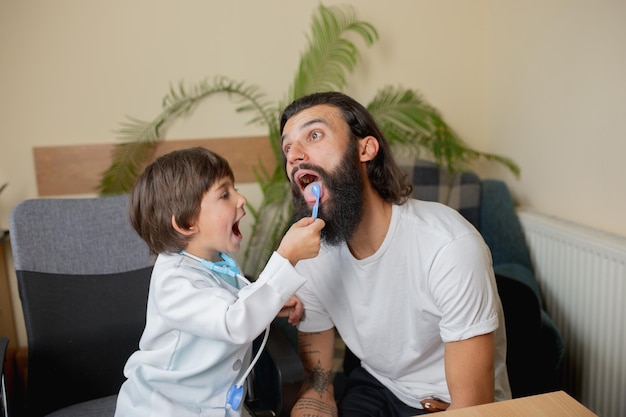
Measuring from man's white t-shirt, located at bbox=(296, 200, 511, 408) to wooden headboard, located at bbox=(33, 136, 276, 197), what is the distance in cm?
104

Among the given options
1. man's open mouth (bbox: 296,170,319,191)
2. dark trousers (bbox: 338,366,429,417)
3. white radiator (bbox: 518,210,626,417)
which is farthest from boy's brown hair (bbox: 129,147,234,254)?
white radiator (bbox: 518,210,626,417)

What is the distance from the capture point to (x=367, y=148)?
1471 millimetres

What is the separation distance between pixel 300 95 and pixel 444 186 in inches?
27.0

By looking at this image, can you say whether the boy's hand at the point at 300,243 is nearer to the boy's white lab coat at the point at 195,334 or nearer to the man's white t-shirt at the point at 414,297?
the boy's white lab coat at the point at 195,334

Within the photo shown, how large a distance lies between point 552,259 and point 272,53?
4.53 feet

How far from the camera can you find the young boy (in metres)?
1.16

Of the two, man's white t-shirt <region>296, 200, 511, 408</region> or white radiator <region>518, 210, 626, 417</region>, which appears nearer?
man's white t-shirt <region>296, 200, 511, 408</region>

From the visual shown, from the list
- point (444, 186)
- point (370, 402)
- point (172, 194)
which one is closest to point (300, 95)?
point (444, 186)

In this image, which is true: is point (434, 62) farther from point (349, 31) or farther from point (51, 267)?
point (51, 267)

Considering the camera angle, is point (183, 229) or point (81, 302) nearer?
point (183, 229)

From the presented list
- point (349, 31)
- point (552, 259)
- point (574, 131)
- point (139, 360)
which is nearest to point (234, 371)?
point (139, 360)

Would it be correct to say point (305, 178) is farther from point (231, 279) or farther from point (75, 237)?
point (75, 237)

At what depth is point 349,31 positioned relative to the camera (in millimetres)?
2455

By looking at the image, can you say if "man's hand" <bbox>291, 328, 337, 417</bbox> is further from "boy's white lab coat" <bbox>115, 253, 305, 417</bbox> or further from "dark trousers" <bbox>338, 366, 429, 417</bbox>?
"boy's white lab coat" <bbox>115, 253, 305, 417</bbox>
